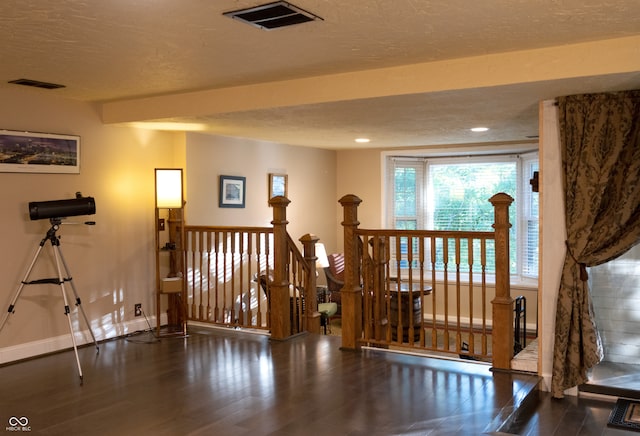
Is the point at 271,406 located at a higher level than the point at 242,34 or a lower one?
lower

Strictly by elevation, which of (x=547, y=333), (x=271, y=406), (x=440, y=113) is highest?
(x=440, y=113)

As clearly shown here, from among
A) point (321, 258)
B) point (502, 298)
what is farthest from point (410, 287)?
point (321, 258)

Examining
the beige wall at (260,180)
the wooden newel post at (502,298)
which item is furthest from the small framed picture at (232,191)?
the wooden newel post at (502,298)

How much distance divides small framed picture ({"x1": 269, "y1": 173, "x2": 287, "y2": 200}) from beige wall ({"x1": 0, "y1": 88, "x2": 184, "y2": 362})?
4.73ft

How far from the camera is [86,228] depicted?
17.2ft

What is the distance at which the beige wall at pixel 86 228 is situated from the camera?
466 centimetres

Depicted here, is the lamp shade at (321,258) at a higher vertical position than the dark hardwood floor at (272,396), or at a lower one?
higher

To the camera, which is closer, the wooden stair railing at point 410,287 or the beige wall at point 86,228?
the wooden stair railing at point 410,287

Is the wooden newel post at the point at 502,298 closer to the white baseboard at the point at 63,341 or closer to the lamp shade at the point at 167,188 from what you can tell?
the lamp shade at the point at 167,188

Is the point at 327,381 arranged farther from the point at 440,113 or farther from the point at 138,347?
the point at 440,113

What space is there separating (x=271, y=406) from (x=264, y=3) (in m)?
2.28

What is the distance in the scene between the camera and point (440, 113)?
480 cm

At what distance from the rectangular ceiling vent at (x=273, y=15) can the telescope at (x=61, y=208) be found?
254 cm

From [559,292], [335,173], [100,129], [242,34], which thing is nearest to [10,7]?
[242,34]
